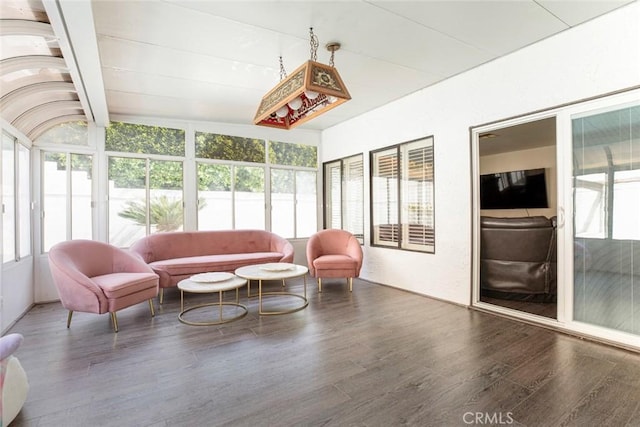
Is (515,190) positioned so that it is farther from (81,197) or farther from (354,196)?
(81,197)

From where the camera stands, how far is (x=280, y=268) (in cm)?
387

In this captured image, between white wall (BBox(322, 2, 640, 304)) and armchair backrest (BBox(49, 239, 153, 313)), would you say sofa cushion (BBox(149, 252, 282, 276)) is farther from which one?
white wall (BBox(322, 2, 640, 304))

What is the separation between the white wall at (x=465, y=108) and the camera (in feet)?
8.84

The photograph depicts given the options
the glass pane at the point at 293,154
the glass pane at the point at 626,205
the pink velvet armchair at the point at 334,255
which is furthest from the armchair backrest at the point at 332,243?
the glass pane at the point at 626,205

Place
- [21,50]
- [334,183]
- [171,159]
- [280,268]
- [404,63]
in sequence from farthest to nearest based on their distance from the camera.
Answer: [334,183]
[171,159]
[280,268]
[404,63]
[21,50]

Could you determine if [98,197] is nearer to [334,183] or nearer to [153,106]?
[153,106]

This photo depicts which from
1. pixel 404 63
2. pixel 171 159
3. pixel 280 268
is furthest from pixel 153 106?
pixel 404 63

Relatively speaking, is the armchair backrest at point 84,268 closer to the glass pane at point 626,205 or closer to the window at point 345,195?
the window at point 345,195

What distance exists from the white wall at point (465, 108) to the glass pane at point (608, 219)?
37 cm

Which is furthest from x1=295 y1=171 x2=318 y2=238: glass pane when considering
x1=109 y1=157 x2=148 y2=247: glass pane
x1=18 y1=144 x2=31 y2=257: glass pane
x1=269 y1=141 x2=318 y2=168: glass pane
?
x1=18 y1=144 x2=31 y2=257: glass pane

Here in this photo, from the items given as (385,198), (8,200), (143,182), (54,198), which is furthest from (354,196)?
(8,200)

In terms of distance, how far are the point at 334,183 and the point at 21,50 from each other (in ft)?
15.7

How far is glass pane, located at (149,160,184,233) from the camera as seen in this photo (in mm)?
5082

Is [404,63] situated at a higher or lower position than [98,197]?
higher
